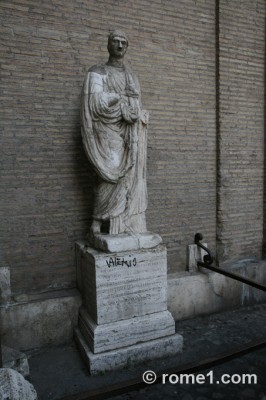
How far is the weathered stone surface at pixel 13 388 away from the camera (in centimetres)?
181

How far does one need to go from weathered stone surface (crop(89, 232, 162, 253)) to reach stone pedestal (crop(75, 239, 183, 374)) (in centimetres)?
6

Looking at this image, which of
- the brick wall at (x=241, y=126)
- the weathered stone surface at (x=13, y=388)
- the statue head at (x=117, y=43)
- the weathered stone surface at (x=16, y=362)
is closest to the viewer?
the weathered stone surface at (x=13, y=388)

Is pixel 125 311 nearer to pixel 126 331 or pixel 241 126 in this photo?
pixel 126 331

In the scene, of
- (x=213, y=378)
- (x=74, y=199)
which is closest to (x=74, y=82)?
(x=74, y=199)

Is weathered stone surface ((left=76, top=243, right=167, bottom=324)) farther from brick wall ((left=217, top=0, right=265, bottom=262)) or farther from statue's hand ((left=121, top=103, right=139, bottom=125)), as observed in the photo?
brick wall ((left=217, top=0, right=265, bottom=262))

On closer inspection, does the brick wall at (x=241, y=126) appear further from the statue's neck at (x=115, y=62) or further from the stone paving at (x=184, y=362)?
the statue's neck at (x=115, y=62)

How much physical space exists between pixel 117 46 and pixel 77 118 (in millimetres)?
1095

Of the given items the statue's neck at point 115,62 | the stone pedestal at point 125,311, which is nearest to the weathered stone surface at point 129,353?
the stone pedestal at point 125,311

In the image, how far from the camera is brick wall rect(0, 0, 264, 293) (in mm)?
4242

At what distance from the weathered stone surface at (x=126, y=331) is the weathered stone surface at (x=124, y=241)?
82cm

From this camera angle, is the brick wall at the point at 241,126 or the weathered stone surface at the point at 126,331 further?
the brick wall at the point at 241,126

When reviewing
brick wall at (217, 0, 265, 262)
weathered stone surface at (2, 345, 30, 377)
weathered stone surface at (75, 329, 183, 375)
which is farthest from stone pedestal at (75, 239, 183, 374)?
brick wall at (217, 0, 265, 262)

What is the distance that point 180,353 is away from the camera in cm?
411

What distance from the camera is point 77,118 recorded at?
4543 millimetres
